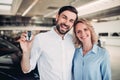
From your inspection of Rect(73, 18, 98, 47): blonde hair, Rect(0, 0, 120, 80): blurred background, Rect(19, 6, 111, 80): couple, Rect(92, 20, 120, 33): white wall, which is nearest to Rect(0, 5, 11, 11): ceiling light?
Rect(0, 0, 120, 80): blurred background

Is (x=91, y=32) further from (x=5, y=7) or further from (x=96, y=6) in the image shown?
(x=96, y=6)

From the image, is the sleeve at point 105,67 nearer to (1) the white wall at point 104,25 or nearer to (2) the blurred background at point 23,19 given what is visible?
(2) the blurred background at point 23,19

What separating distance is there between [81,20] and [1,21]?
2.85 feet

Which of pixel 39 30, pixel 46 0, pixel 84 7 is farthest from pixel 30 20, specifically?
pixel 84 7

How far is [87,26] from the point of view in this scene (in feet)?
4.50

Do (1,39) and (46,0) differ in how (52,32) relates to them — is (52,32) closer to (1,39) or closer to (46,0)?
(1,39)

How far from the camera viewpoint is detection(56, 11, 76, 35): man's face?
133 centimetres

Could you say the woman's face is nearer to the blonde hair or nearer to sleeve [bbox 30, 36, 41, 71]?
the blonde hair

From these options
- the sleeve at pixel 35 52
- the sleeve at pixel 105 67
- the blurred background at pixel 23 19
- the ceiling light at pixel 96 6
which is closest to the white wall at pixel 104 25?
the blurred background at pixel 23 19

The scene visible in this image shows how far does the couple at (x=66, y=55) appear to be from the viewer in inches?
52.8

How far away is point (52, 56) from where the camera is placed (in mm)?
1360

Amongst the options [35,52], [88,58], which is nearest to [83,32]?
[88,58]

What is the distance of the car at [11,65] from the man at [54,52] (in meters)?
0.29

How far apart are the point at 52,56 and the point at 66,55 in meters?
0.11
